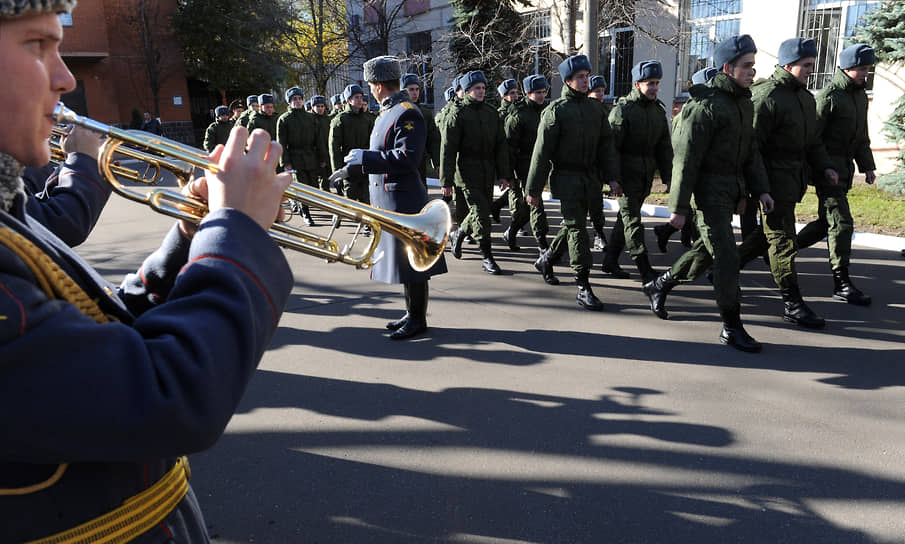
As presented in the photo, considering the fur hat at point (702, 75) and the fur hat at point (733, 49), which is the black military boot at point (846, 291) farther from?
the fur hat at point (702, 75)

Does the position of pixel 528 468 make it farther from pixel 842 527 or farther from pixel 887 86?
pixel 887 86

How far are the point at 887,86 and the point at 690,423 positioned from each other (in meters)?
12.9

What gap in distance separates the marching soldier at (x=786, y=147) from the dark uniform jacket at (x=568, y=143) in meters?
1.44

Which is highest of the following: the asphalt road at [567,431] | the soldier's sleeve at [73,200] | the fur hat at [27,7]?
the fur hat at [27,7]

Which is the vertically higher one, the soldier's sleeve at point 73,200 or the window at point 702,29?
the window at point 702,29

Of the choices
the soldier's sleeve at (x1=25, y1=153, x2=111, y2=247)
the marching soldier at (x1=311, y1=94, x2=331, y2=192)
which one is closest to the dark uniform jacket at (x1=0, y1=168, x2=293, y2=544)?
the soldier's sleeve at (x1=25, y1=153, x2=111, y2=247)

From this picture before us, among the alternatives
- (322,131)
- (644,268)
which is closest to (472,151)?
(644,268)

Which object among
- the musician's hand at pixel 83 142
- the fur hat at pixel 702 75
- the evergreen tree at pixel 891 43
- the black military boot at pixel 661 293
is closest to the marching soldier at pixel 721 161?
the black military boot at pixel 661 293

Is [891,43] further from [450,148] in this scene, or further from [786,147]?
[450,148]

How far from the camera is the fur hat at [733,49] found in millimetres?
4811

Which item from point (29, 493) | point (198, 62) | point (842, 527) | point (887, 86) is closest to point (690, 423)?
point (842, 527)

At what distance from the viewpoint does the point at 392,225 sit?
92.7 inches

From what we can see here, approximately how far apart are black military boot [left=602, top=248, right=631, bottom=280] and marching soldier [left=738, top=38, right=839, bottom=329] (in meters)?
1.57

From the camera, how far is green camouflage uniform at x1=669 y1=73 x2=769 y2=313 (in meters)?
4.87
